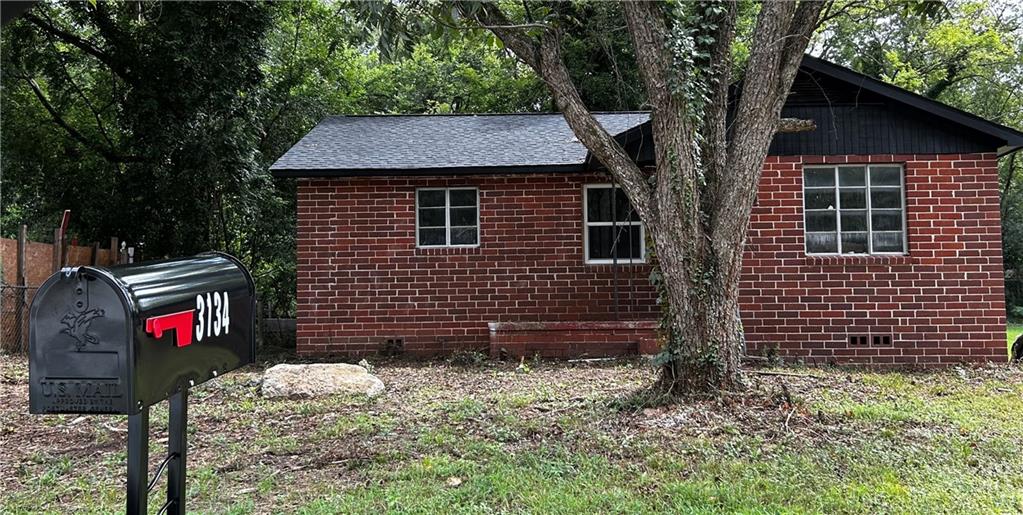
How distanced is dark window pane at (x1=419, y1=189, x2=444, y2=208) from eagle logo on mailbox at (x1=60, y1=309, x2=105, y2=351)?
29.2ft

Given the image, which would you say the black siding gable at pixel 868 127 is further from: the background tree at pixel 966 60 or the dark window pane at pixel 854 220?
the background tree at pixel 966 60

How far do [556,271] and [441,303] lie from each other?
1.92m

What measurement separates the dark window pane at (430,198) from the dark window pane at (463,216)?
269 millimetres

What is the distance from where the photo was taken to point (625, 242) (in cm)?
1068

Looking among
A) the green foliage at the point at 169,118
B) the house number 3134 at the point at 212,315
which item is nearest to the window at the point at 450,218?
the green foliage at the point at 169,118

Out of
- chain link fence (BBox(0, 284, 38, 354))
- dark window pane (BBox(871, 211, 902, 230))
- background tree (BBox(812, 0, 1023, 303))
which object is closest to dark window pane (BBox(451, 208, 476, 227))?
dark window pane (BBox(871, 211, 902, 230))

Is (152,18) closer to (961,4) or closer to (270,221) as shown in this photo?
(270,221)

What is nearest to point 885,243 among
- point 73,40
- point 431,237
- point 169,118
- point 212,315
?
point 431,237

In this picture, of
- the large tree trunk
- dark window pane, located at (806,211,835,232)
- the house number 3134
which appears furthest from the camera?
dark window pane, located at (806,211,835,232)

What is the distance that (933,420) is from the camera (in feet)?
18.8

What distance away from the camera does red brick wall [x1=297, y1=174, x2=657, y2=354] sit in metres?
10.6

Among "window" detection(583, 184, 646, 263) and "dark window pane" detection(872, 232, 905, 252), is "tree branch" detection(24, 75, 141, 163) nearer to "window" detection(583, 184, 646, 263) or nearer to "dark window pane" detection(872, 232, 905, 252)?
"window" detection(583, 184, 646, 263)

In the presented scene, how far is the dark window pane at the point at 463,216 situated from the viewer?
10.8 meters

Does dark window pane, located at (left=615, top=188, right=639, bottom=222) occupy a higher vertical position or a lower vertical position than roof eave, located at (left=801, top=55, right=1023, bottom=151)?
lower
